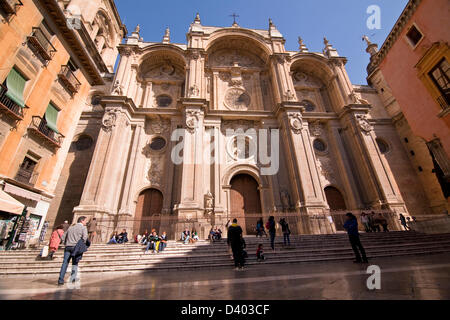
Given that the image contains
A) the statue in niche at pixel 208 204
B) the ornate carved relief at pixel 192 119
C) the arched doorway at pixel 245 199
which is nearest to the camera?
the statue in niche at pixel 208 204

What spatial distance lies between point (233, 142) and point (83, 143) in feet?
40.6

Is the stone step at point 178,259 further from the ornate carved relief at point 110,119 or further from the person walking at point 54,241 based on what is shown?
the ornate carved relief at point 110,119

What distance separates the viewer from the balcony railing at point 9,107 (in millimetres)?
8243

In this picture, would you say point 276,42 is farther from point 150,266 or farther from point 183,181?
point 150,266

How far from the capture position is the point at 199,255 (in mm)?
7355

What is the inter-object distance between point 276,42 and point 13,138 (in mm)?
21752

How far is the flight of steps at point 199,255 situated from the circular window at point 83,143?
404 inches

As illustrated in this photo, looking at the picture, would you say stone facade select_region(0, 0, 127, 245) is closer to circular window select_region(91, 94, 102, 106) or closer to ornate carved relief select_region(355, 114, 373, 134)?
circular window select_region(91, 94, 102, 106)

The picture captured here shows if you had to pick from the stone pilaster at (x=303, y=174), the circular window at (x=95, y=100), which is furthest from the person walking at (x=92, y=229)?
the circular window at (x=95, y=100)

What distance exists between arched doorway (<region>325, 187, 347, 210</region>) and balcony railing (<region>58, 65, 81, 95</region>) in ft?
Result: 64.6

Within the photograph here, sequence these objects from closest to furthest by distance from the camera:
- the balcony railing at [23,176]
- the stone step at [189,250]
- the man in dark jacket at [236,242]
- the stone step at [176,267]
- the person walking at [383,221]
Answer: the man in dark jacket at [236,242] → the stone step at [176,267] → the stone step at [189,250] → the balcony railing at [23,176] → the person walking at [383,221]

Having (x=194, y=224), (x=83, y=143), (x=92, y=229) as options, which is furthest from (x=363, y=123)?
(x=83, y=143)

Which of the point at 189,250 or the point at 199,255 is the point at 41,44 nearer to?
the point at 189,250

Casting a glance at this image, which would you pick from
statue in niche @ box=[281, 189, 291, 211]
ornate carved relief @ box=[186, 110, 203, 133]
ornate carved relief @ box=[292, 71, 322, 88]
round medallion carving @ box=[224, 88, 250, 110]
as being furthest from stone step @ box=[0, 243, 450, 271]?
ornate carved relief @ box=[292, 71, 322, 88]
